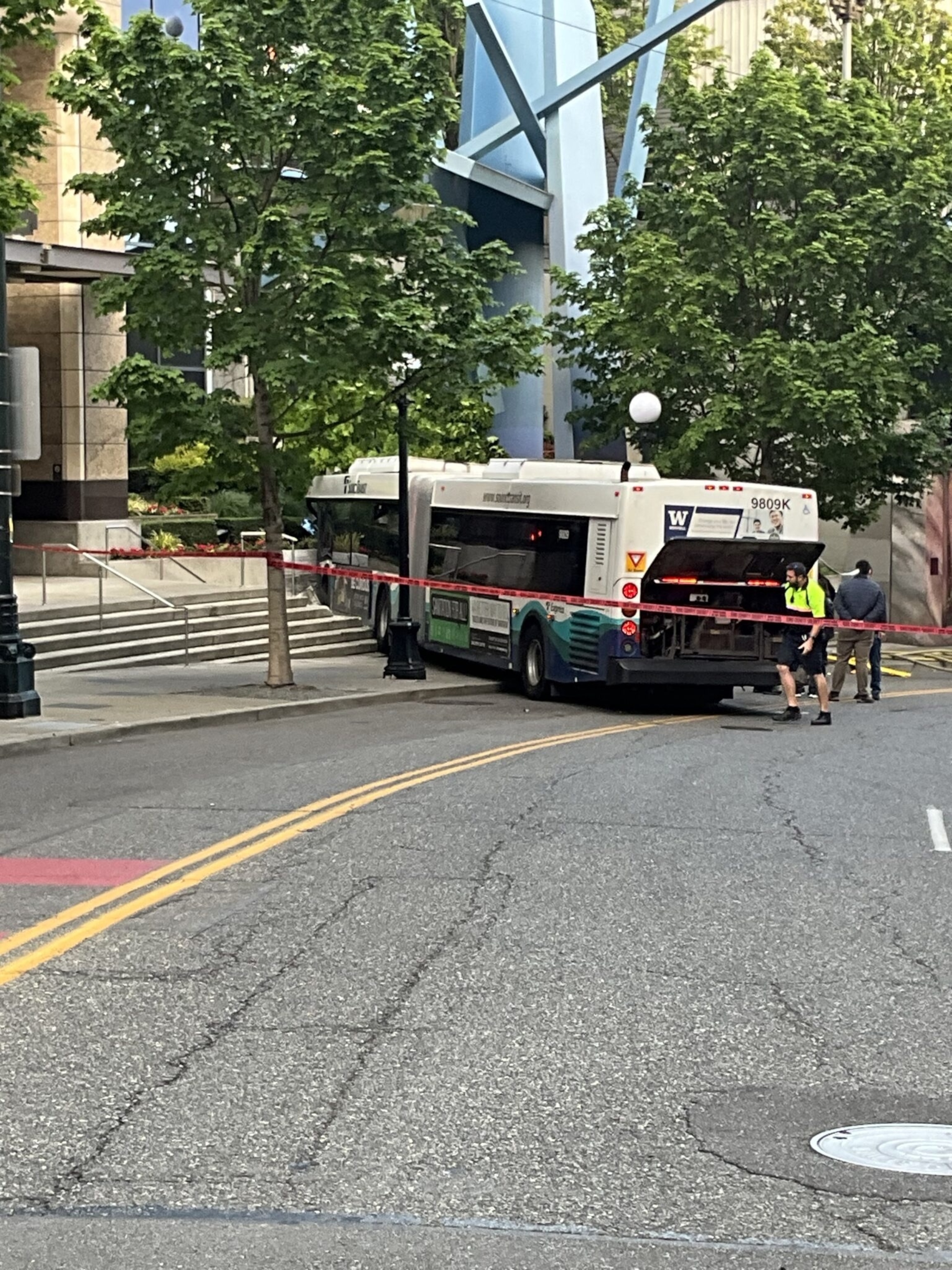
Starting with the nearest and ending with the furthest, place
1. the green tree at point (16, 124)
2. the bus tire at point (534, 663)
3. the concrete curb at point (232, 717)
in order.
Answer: the green tree at point (16, 124)
the concrete curb at point (232, 717)
the bus tire at point (534, 663)

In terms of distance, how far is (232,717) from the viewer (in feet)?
67.5

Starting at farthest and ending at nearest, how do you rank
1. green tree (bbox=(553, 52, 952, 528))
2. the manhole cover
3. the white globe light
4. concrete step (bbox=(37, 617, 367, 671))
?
green tree (bbox=(553, 52, 952, 528)), the white globe light, concrete step (bbox=(37, 617, 367, 671)), the manhole cover

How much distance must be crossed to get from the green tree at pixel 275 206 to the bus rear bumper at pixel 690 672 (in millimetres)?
4098

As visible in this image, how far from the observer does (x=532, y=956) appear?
8.41 metres

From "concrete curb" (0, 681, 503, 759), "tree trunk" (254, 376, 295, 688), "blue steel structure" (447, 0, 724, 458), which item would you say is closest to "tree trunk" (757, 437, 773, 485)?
"blue steel structure" (447, 0, 724, 458)

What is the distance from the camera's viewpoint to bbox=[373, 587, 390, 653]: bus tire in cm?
3086

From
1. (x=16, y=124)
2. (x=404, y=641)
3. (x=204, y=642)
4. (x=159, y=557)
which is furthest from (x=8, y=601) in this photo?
(x=159, y=557)

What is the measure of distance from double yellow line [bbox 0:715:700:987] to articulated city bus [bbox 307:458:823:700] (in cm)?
674

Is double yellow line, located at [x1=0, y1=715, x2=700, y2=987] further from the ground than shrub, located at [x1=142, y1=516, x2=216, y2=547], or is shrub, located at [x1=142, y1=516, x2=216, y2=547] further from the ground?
shrub, located at [x1=142, y1=516, x2=216, y2=547]

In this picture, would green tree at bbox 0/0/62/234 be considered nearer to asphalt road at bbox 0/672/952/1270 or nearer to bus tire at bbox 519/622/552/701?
asphalt road at bbox 0/672/952/1270

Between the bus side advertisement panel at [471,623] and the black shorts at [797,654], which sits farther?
the bus side advertisement panel at [471,623]

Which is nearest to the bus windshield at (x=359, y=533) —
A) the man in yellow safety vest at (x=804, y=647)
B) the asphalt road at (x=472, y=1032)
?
the man in yellow safety vest at (x=804, y=647)

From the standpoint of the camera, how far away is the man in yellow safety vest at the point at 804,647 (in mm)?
21531

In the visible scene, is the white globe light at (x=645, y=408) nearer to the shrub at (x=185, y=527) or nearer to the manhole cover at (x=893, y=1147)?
the shrub at (x=185, y=527)
